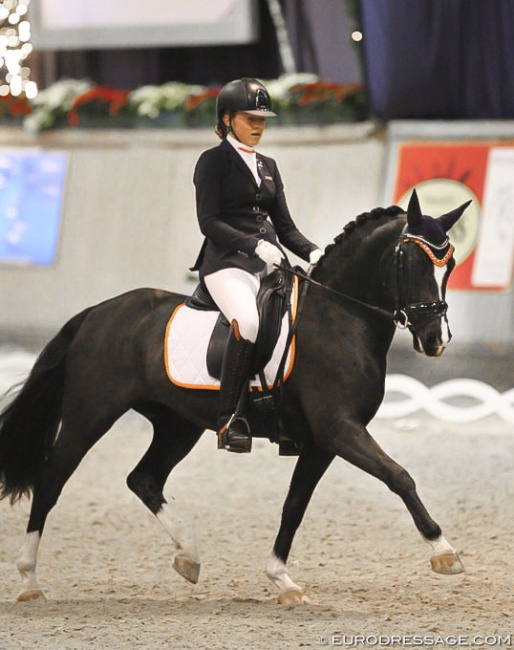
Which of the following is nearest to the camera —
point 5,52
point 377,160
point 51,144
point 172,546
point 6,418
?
point 6,418

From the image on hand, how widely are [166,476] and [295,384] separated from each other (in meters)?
0.79

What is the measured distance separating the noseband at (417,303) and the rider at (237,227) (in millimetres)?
416

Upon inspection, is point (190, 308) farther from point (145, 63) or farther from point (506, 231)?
point (145, 63)

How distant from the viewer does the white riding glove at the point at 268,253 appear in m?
4.08

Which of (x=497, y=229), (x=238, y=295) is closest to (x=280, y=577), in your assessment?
(x=238, y=295)

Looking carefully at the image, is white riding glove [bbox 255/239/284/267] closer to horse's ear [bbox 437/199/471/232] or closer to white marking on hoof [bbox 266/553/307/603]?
horse's ear [bbox 437/199/471/232]

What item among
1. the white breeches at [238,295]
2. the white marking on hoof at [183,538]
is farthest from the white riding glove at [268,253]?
the white marking on hoof at [183,538]

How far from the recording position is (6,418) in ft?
15.4

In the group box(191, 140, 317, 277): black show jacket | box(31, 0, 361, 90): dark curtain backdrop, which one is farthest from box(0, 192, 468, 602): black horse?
box(31, 0, 361, 90): dark curtain backdrop

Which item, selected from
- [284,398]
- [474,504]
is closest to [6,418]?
[284,398]

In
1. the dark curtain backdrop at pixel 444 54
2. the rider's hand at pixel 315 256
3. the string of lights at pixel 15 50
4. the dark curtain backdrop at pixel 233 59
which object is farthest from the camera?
the string of lights at pixel 15 50

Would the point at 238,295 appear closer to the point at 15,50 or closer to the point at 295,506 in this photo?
the point at 295,506

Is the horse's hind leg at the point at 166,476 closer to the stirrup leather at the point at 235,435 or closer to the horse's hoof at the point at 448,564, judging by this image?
the stirrup leather at the point at 235,435

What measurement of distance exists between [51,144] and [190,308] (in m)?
7.35
